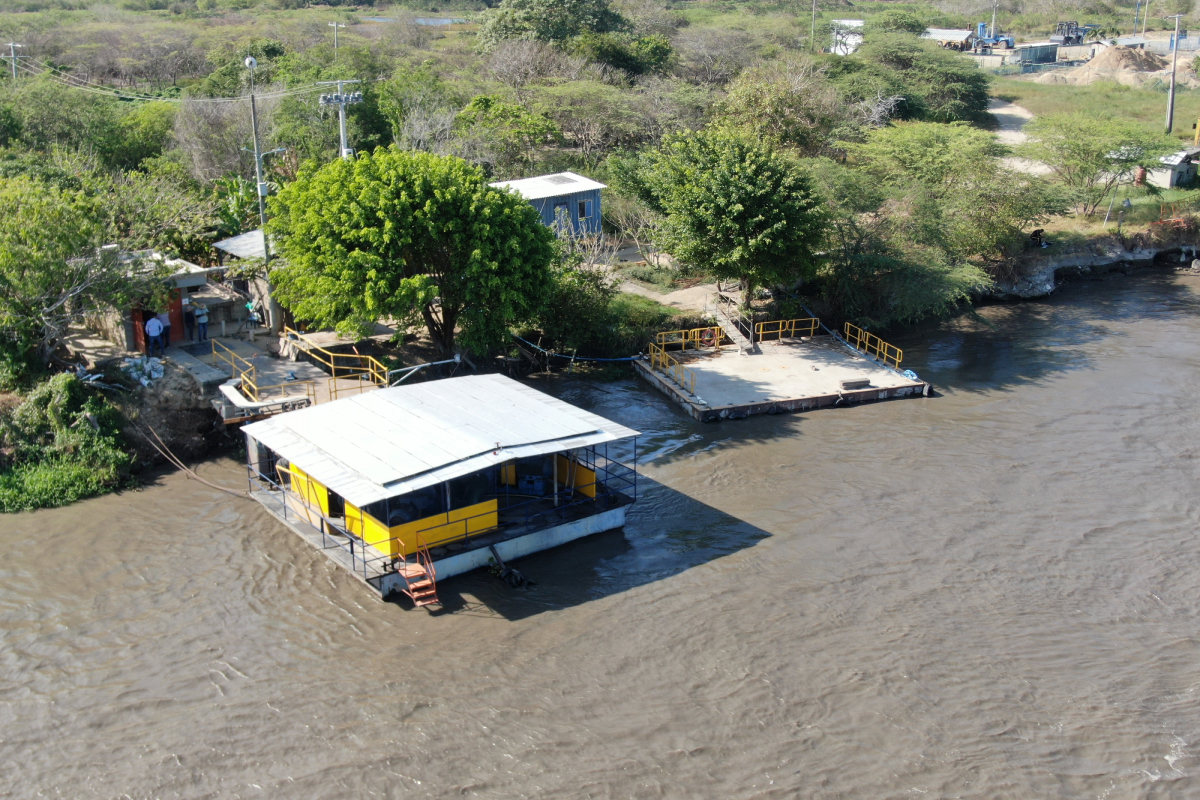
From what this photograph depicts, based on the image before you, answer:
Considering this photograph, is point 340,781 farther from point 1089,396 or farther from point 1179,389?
point 1179,389

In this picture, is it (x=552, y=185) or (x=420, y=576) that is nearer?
(x=420, y=576)

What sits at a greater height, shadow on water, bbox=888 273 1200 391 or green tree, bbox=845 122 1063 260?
green tree, bbox=845 122 1063 260

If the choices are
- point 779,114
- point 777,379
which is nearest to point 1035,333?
point 777,379

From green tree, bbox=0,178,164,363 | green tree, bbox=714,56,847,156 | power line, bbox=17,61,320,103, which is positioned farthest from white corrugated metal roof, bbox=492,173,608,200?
green tree, bbox=0,178,164,363

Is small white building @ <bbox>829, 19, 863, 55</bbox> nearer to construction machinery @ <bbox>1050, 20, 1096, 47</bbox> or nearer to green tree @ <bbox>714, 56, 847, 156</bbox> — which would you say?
construction machinery @ <bbox>1050, 20, 1096, 47</bbox>

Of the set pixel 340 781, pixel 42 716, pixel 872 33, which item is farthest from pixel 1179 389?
pixel 872 33

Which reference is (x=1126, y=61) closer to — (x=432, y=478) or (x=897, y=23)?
(x=897, y=23)

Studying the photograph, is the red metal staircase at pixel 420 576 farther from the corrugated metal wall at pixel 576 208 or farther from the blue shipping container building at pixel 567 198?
the corrugated metal wall at pixel 576 208
